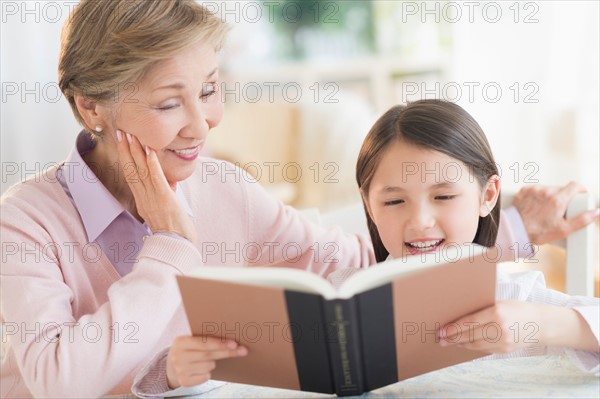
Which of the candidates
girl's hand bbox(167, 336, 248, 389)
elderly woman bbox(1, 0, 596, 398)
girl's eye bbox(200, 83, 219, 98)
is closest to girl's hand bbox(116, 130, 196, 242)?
elderly woman bbox(1, 0, 596, 398)

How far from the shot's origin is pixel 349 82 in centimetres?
509

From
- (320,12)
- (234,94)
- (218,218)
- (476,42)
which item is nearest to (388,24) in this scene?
(320,12)

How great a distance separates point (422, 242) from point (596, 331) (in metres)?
0.33

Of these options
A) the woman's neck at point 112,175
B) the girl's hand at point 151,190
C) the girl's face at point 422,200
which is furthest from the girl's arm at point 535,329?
the woman's neck at point 112,175

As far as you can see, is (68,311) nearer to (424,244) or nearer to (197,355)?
(197,355)

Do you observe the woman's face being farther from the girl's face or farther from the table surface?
the table surface

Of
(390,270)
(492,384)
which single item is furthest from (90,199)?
(492,384)

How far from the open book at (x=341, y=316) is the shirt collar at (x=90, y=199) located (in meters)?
0.43

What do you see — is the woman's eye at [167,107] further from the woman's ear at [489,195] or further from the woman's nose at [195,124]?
the woman's ear at [489,195]

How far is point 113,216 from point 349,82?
3.76 metres

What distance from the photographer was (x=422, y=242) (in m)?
1.38

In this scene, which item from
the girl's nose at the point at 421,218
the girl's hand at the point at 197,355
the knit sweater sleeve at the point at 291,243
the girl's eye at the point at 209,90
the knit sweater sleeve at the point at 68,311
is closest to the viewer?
the girl's hand at the point at 197,355

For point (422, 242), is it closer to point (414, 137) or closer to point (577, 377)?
point (414, 137)

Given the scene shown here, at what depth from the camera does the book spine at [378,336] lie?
1.03 metres
